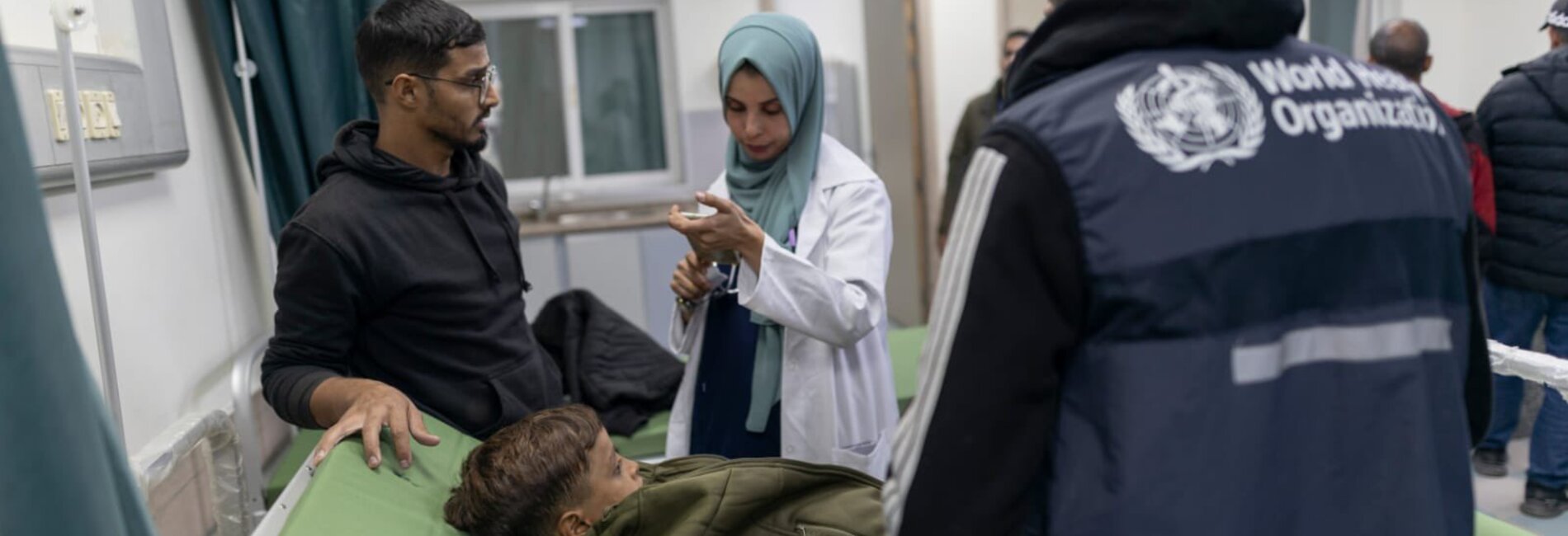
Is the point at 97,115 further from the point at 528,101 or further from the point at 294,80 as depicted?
the point at 528,101

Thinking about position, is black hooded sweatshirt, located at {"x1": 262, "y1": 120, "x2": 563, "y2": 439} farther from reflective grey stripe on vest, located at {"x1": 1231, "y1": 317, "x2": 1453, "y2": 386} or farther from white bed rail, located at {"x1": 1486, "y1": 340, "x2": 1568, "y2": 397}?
white bed rail, located at {"x1": 1486, "y1": 340, "x2": 1568, "y2": 397}

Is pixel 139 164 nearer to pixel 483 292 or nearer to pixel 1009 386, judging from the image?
pixel 483 292

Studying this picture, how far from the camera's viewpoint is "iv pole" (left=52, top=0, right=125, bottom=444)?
1.31 metres

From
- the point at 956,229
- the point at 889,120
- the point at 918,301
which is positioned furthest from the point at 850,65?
the point at 956,229

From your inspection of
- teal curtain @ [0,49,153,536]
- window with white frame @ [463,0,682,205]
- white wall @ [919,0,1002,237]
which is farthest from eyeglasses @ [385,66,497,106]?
window with white frame @ [463,0,682,205]

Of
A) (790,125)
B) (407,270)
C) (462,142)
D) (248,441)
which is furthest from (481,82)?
(248,441)

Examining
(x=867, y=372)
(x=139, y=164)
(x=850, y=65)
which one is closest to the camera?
(x=867, y=372)

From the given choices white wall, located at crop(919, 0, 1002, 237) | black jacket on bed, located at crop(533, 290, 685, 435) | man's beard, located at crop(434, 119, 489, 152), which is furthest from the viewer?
white wall, located at crop(919, 0, 1002, 237)

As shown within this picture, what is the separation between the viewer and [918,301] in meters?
5.13

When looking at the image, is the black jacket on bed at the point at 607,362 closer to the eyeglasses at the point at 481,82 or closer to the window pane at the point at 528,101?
the eyeglasses at the point at 481,82

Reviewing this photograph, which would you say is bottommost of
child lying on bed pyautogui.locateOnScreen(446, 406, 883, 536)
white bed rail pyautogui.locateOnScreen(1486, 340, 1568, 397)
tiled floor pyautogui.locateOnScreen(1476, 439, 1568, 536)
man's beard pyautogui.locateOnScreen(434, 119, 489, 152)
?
tiled floor pyautogui.locateOnScreen(1476, 439, 1568, 536)

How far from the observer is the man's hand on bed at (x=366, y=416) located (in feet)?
4.74

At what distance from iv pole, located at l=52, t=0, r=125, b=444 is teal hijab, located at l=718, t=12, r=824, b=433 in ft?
2.92

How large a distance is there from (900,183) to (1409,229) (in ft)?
14.1
